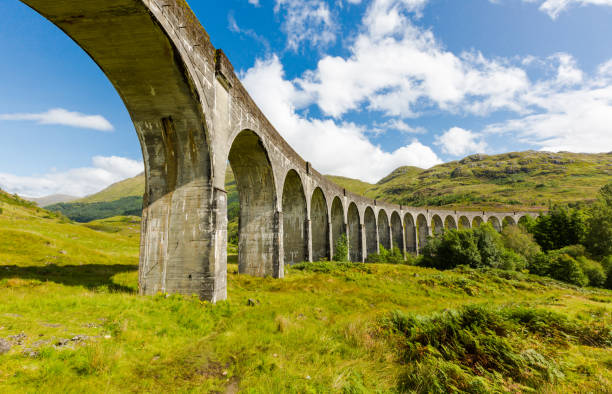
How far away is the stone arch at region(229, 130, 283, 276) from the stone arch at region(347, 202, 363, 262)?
18.9 meters

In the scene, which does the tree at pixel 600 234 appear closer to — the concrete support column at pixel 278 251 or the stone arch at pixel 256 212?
the concrete support column at pixel 278 251

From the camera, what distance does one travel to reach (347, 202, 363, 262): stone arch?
110 ft

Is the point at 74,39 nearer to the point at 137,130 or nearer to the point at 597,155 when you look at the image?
the point at 137,130

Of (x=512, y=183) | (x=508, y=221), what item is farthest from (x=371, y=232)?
(x=512, y=183)

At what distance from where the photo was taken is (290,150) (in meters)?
18.7

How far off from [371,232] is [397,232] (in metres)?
10.1

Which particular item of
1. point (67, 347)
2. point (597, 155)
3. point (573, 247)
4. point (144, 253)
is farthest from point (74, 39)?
point (597, 155)

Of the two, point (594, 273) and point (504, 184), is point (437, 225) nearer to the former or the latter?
point (594, 273)

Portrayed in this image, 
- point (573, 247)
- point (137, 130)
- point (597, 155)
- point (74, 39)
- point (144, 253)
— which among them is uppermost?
point (597, 155)

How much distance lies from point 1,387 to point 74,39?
303 inches

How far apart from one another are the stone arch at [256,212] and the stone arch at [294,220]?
4804 millimetres

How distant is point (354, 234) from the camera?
113ft

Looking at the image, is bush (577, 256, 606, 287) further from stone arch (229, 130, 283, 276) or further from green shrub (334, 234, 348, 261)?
stone arch (229, 130, 283, 276)

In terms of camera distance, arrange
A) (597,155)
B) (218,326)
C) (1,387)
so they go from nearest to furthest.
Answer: (1,387)
(218,326)
(597,155)
